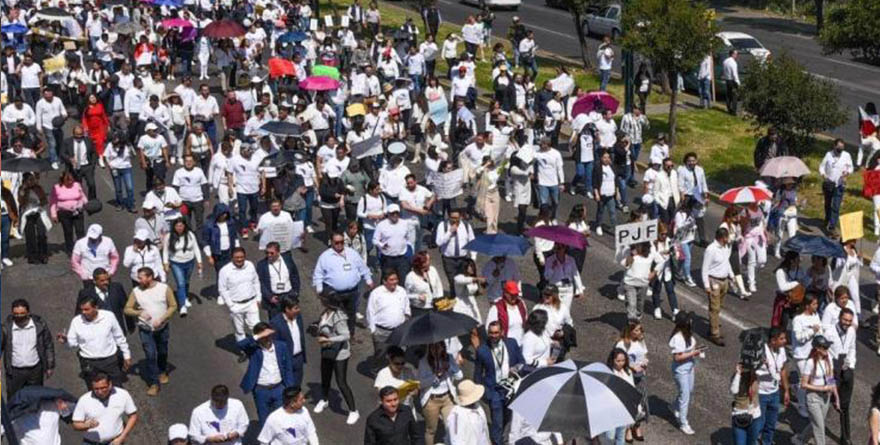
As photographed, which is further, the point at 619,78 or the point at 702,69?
the point at 619,78

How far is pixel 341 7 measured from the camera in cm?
4925

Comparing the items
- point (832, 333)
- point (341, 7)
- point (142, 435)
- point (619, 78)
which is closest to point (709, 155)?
point (619, 78)

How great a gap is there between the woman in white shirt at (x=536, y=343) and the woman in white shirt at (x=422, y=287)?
202cm

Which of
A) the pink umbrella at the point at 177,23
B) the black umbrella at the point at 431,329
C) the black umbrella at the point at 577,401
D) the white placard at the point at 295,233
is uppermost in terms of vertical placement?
the black umbrella at the point at 577,401

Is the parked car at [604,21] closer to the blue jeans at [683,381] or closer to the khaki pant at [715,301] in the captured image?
the khaki pant at [715,301]

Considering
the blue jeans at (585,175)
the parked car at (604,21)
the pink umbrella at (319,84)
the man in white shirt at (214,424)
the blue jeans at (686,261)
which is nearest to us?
the man in white shirt at (214,424)

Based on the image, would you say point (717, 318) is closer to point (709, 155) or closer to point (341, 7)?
point (709, 155)

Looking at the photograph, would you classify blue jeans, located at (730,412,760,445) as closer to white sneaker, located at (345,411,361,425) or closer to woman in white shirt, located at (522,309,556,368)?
woman in white shirt, located at (522,309,556,368)

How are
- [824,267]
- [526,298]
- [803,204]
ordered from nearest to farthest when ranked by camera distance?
[824,267] < [526,298] < [803,204]

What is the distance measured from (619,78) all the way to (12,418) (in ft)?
86.4

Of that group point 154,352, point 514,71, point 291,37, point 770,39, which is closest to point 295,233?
point 154,352

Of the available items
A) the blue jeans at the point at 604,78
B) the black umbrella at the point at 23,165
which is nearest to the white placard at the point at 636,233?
the black umbrella at the point at 23,165

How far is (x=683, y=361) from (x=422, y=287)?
3192 mm

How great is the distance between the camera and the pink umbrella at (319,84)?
26297mm
